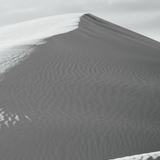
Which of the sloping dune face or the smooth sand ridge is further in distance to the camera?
the smooth sand ridge

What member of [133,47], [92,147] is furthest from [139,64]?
[92,147]

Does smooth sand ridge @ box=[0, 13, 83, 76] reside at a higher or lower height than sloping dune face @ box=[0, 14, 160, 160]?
higher

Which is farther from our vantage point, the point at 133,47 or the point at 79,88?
the point at 133,47

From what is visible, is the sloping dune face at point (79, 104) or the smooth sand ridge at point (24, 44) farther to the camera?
the smooth sand ridge at point (24, 44)

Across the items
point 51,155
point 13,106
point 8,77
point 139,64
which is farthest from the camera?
point 139,64

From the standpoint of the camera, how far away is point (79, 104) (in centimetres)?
582

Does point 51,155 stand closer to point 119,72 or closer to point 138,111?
point 138,111

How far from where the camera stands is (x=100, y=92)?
20.6ft

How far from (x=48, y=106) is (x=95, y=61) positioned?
251 cm

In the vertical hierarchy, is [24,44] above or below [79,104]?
above

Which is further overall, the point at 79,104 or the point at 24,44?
the point at 24,44

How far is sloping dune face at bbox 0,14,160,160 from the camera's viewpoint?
15.2 feet

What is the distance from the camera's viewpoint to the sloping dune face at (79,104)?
4645 millimetres

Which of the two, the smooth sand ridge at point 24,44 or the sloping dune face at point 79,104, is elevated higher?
the smooth sand ridge at point 24,44
